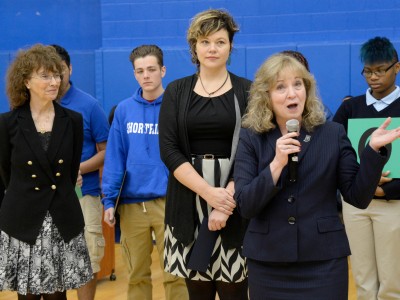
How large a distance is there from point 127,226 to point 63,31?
5.07m

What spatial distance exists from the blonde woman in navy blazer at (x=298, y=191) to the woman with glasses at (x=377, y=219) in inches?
57.3

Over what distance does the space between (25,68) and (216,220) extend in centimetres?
140

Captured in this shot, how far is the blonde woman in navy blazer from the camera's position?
2.66 meters

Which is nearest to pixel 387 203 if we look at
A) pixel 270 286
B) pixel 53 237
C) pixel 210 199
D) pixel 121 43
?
pixel 210 199

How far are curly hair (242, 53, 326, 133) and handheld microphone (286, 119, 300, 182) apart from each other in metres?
0.18

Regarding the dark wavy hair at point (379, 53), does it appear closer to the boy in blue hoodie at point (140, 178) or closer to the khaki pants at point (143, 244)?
the boy in blue hoodie at point (140, 178)

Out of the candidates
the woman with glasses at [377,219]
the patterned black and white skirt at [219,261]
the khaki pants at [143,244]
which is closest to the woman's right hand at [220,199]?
the patterned black and white skirt at [219,261]

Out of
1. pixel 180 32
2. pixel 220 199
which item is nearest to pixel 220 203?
pixel 220 199

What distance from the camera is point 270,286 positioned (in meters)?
2.74

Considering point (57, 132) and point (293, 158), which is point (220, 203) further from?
point (57, 132)

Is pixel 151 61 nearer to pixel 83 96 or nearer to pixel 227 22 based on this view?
pixel 83 96

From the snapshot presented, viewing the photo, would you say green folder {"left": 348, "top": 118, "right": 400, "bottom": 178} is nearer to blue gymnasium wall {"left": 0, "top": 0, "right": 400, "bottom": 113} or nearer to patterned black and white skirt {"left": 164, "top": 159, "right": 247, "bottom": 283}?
patterned black and white skirt {"left": 164, "top": 159, "right": 247, "bottom": 283}

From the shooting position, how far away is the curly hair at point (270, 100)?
2801 millimetres

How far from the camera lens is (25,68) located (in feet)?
12.6
